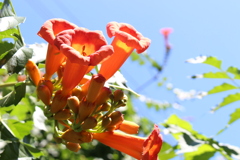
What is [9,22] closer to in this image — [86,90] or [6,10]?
[6,10]

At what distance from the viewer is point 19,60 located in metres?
2.15

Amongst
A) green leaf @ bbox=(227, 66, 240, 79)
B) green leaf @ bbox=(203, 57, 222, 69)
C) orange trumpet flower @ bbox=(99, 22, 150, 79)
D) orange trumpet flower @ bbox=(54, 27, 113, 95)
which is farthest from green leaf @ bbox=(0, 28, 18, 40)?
green leaf @ bbox=(227, 66, 240, 79)

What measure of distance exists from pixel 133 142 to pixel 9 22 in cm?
120

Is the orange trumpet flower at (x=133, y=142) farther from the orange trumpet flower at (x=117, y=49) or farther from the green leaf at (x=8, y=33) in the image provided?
the green leaf at (x=8, y=33)

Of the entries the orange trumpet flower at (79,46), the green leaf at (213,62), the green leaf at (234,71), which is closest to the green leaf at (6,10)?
the orange trumpet flower at (79,46)

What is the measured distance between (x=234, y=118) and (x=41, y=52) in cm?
221

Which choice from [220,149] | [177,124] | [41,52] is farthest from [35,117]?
[220,149]

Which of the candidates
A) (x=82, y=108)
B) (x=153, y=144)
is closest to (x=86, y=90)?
(x=82, y=108)

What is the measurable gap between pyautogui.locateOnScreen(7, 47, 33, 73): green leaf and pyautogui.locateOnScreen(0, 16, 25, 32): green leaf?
160 millimetres

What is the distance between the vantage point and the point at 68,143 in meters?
2.50

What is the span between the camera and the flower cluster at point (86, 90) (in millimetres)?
2203

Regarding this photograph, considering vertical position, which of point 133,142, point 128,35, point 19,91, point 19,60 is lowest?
point 133,142

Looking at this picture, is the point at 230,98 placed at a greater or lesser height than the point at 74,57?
lesser

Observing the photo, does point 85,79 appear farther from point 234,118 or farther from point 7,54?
point 234,118
